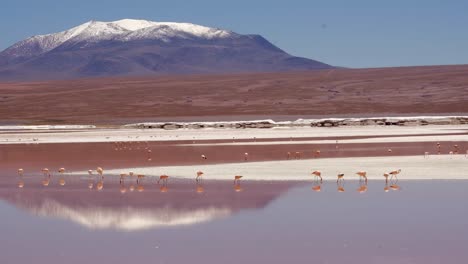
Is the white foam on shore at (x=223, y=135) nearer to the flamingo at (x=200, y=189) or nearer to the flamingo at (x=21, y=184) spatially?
the flamingo at (x=21, y=184)

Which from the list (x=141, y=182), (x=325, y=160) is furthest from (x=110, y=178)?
(x=325, y=160)

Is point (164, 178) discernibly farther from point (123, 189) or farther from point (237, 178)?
point (237, 178)

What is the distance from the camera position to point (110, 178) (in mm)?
22266

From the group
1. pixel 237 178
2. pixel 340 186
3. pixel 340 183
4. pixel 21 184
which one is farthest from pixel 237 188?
pixel 21 184

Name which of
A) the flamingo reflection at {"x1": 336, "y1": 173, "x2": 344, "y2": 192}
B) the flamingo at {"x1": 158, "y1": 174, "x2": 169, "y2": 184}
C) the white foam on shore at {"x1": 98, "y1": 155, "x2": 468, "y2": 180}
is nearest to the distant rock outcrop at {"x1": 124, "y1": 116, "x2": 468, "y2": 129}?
the white foam on shore at {"x1": 98, "y1": 155, "x2": 468, "y2": 180}

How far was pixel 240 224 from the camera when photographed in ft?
44.4

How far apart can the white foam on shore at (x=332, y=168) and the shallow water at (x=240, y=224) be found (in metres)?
2.08

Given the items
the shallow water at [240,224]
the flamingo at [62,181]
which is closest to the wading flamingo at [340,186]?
the shallow water at [240,224]

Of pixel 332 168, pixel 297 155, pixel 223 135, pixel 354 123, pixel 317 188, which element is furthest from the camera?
pixel 354 123

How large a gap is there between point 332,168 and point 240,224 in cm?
1060

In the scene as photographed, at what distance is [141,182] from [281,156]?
9.20 m

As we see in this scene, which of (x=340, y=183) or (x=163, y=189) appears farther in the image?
(x=340, y=183)

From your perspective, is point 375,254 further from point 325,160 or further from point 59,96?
point 59,96

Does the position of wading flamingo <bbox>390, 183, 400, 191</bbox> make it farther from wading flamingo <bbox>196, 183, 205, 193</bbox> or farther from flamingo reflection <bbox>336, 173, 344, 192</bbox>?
wading flamingo <bbox>196, 183, 205, 193</bbox>
